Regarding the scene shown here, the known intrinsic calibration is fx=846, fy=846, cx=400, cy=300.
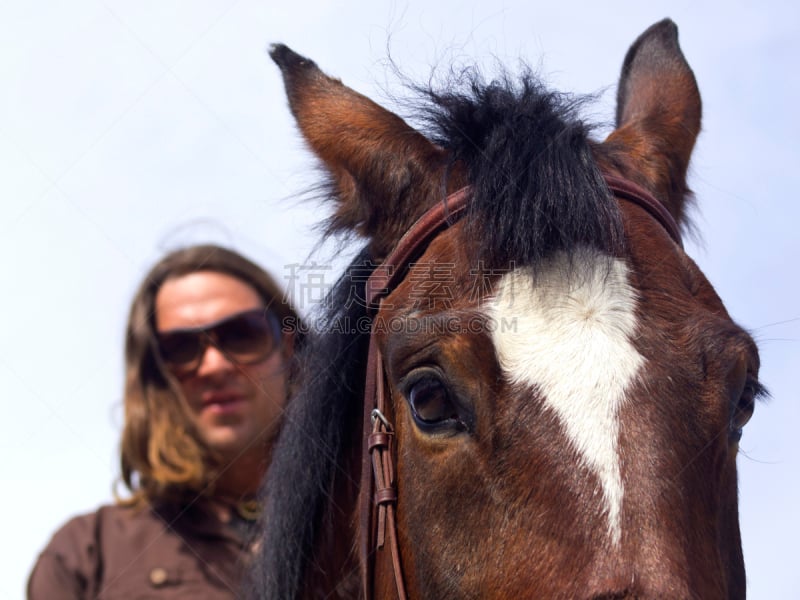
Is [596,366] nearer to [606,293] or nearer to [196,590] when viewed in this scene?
[606,293]

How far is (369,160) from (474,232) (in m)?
0.62

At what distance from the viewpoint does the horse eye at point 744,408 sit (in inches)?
109

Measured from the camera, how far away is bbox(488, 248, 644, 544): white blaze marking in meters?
2.32

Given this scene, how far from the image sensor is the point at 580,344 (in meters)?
2.45

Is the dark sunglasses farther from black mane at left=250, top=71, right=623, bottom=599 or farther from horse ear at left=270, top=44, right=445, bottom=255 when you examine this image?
horse ear at left=270, top=44, right=445, bottom=255

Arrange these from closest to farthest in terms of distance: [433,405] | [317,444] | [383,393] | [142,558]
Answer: [433,405], [383,393], [317,444], [142,558]

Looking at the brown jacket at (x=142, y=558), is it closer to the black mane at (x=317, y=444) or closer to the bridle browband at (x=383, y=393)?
the black mane at (x=317, y=444)

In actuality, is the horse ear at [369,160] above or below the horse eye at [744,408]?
above

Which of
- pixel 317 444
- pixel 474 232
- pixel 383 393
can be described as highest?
pixel 474 232

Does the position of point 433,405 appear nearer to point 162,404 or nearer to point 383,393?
point 383,393

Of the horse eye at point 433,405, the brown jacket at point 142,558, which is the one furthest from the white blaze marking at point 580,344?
the brown jacket at point 142,558

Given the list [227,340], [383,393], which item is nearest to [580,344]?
[383,393]

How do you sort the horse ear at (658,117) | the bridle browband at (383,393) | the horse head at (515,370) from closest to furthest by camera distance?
1. the horse head at (515,370)
2. the bridle browband at (383,393)
3. the horse ear at (658,117)

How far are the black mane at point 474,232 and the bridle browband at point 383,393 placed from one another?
0.16 metres
